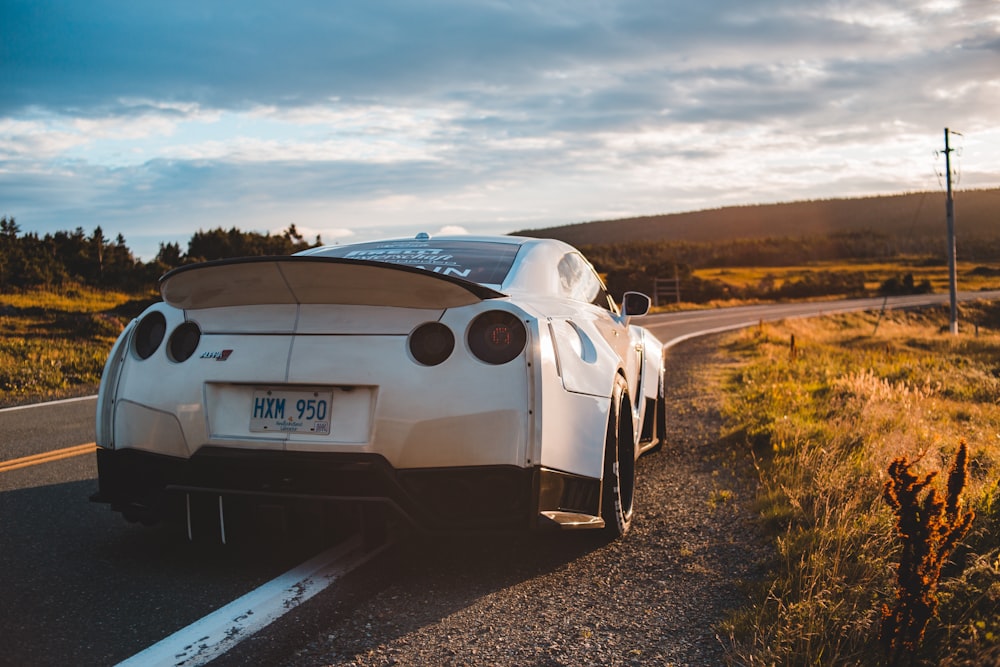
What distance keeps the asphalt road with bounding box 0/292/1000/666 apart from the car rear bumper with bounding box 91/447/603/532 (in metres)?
0.41

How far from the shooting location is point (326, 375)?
3457mm

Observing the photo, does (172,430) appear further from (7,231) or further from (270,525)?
(7,231)

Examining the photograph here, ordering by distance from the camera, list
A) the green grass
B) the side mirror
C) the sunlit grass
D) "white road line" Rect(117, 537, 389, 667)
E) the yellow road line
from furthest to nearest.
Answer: the sunlit grass
the green grass
the yellow road line
the side mirror
"white road line" Rect(117, 537, 389, 667)

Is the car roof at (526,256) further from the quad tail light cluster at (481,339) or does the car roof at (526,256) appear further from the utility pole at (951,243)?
the utility pole at (951,243)

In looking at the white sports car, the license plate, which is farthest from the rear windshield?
the license plate

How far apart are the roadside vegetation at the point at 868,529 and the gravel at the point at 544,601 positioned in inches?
7.4

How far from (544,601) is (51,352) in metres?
12.0

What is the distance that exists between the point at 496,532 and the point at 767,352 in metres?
13.7

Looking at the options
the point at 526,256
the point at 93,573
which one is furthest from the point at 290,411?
the point at 526,256

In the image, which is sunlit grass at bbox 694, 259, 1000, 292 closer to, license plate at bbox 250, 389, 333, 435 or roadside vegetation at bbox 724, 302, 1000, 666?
roadside vegetation at bbox 724, 302, 1000, 666

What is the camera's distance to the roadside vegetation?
2.79 metres

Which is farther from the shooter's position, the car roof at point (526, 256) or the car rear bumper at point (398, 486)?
the car roof at point (526, 256)

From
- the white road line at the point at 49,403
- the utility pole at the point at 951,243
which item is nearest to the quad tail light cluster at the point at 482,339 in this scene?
the white road line at the point at 49,403

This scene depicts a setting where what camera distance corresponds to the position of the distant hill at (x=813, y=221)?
143625 millimetres
